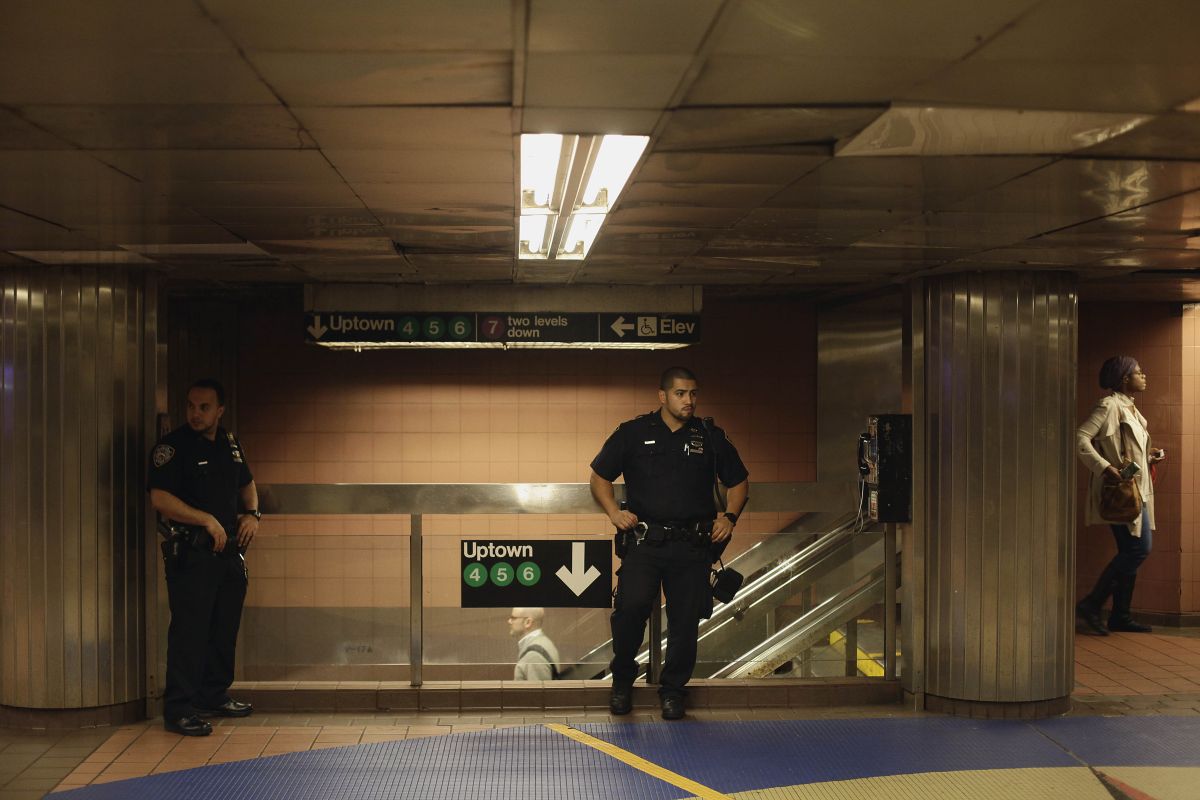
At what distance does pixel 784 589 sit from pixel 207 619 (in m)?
3.09

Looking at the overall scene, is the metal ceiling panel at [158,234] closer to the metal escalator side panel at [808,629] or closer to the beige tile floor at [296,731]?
the beige tile floor at [296,731]

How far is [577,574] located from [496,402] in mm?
3519

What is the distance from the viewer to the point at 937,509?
238 inches

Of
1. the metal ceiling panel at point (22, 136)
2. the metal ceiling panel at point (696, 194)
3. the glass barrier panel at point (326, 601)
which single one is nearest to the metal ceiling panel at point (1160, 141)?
the metal ceiling panel at point (696, 194)

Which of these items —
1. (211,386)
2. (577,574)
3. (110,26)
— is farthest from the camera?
(577,574)

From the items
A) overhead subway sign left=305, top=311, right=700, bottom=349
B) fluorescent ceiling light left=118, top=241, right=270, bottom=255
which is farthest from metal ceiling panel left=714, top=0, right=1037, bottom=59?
overhead subway sign left=305, top=311, right=700, bottom=349

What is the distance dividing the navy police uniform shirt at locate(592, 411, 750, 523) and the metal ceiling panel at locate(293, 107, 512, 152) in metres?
A: 2.82

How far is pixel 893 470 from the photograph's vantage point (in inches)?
242

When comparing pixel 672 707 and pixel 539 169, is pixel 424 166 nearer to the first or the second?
pixel 539 169

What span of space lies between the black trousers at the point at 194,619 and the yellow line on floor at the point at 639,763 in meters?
1.77

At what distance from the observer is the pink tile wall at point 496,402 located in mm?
9289

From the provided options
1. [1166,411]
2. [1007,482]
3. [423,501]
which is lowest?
[423,501]

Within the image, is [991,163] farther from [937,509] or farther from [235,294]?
[235,294]

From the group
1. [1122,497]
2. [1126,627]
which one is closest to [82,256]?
[1122,497]
